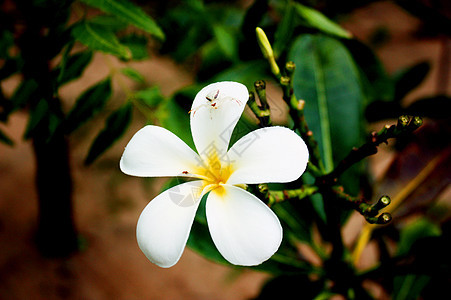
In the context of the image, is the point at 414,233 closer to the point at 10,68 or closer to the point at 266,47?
the point at 266,47

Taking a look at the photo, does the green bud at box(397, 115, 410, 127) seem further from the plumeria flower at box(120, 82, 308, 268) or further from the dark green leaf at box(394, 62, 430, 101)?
the dark green leaf at box(394, 62, 430, 101)

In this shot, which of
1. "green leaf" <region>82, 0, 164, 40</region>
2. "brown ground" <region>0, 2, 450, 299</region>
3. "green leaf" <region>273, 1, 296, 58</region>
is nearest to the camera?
"green leaf" <region>82, 0, 164, 40</region>

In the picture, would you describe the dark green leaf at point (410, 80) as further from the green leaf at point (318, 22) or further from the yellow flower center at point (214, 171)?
the yellow flower center at point (214, 171)

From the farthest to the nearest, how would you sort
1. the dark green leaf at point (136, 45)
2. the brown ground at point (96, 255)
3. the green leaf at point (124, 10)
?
1. the brown ground at point (96, 255)
2. the dark green leaf at point (136, 45)
3. the green leaf at point (124, 10)

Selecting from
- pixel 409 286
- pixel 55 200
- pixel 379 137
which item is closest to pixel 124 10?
pixel 379 137

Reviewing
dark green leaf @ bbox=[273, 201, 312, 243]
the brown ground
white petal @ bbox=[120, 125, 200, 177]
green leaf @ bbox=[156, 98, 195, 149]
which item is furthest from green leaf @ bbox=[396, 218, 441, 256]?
white petal @ bbox=[120, 125, 200, 177]

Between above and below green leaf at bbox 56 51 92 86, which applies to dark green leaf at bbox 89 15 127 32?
above

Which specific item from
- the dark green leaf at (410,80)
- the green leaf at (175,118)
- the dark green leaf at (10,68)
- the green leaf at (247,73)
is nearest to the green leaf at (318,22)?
the green leaf at (247,73)
